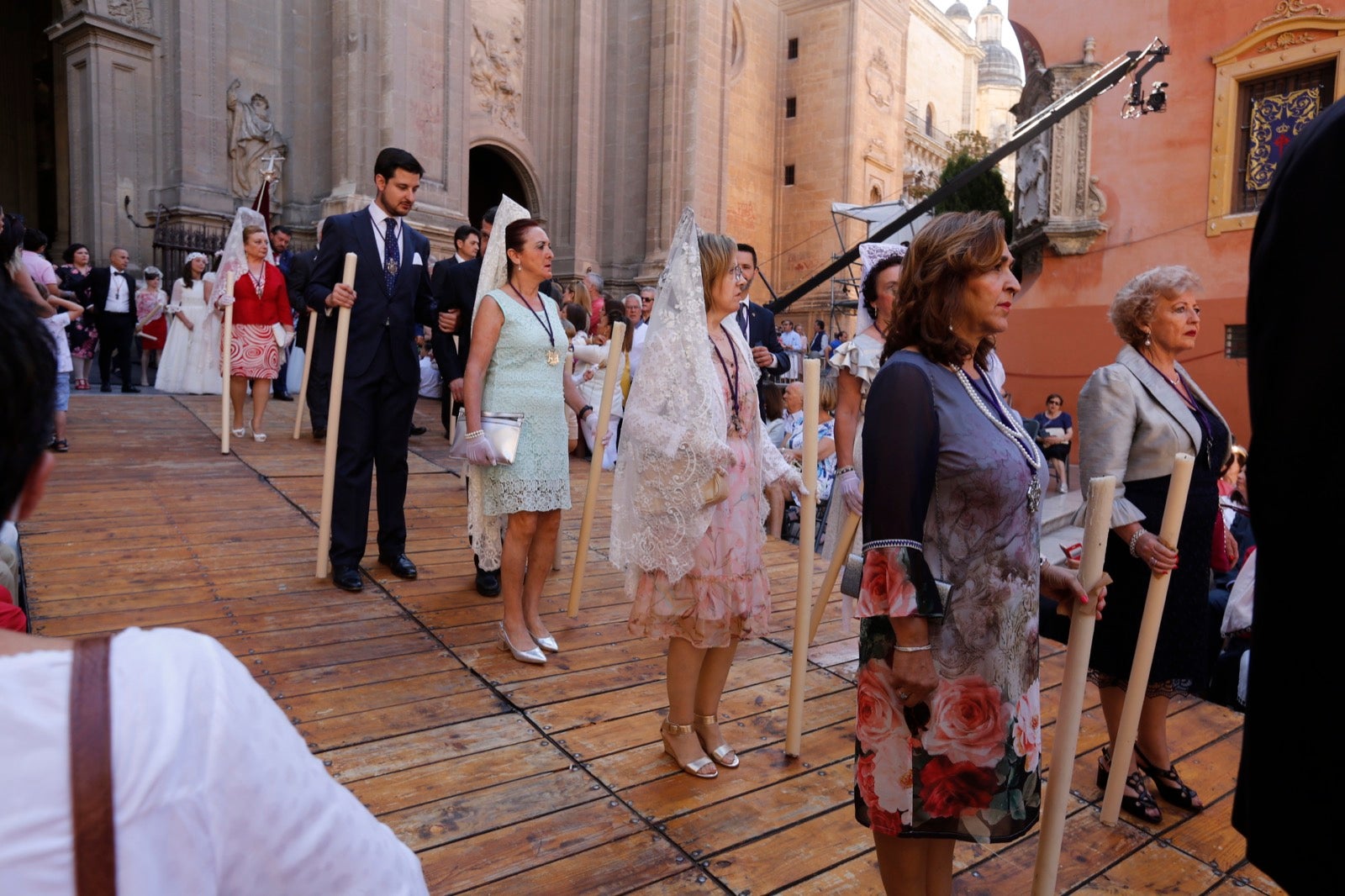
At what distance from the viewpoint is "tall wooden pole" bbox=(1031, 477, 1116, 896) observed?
2219mm

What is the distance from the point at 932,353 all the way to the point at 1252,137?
12.6m

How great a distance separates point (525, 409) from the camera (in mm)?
4285

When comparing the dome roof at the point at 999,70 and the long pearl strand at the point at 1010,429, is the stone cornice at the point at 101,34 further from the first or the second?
the dome roof at the point at 999,70

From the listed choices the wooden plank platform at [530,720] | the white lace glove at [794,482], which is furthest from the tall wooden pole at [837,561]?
the white lace glove at [794,482]

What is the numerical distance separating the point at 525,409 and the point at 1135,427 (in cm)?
255

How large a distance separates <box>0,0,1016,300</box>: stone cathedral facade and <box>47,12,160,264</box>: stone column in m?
0.03

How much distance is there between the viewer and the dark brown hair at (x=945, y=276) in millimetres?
Answer: 2195

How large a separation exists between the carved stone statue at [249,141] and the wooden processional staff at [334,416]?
11046mm

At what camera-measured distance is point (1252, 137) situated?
39.3ft

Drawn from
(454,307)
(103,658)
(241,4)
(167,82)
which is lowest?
(103,658)

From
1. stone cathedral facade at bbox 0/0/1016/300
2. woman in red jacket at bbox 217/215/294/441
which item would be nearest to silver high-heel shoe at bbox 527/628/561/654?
woman in red jacket at bbox 217/215/294/441

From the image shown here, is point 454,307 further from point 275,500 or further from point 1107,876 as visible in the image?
point 1107,876

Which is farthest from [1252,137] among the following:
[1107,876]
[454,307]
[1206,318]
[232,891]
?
[232,891]

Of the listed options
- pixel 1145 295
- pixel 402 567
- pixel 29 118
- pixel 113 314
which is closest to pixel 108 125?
pixel 113 314
